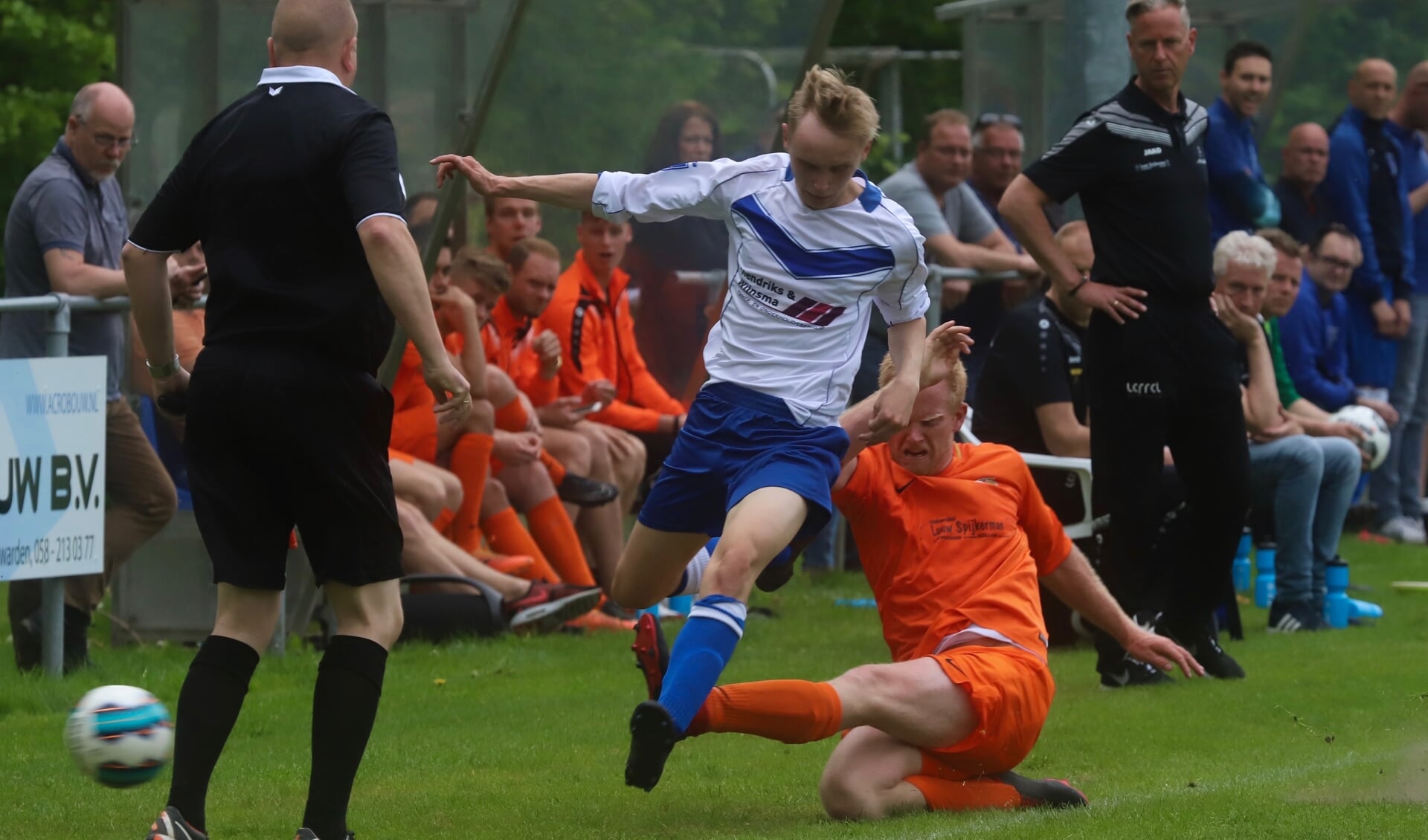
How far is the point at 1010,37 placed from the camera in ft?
→ 47.1

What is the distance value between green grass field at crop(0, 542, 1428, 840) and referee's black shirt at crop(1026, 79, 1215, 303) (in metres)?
1.68

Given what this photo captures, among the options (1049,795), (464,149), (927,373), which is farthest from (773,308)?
(464,149)

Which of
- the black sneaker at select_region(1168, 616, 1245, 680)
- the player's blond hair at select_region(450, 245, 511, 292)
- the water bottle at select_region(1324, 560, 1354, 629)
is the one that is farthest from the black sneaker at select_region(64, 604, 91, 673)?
the water bottle at select_region(1324, 560, 1354, 629)

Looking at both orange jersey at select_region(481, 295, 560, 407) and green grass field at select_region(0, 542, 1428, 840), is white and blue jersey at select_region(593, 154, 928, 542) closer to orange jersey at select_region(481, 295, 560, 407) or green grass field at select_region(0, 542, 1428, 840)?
green grass field at select_region(0, 542, 1428, 840)

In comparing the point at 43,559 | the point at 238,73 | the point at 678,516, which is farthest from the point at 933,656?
the point at 238,73

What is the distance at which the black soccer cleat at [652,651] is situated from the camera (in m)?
5.34

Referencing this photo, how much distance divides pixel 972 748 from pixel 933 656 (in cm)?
28

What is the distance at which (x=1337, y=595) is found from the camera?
33.3 feet

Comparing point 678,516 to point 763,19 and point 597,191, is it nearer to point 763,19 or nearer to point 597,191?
point 597,191

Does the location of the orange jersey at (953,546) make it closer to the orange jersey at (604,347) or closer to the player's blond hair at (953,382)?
the player's blond hair at (953,382)

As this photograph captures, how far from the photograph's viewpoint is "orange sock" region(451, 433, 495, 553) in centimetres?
988

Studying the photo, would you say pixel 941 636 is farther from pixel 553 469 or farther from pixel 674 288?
pixel 674 288

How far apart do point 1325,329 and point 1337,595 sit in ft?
10.7

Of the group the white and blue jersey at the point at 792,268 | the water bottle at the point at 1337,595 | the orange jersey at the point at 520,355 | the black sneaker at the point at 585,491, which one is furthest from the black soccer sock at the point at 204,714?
the water bottle at the point at 1337,595
